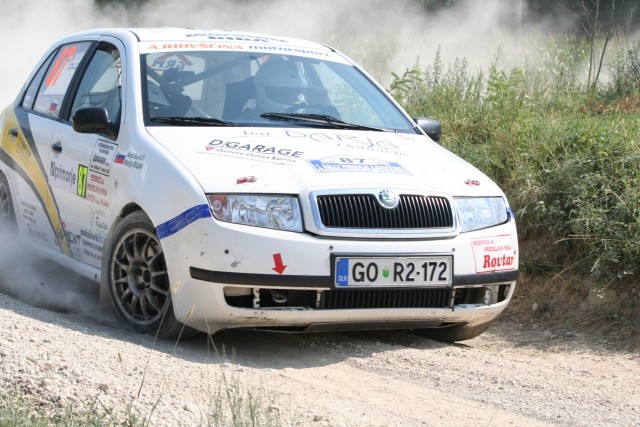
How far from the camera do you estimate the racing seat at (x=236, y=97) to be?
7121mm

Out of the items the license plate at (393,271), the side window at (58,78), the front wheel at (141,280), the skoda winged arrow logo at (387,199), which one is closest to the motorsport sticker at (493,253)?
the license plate at (393,271)

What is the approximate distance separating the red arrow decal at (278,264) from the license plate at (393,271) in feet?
0.91

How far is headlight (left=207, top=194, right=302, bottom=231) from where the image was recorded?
5969mm

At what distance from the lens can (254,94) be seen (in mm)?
7312

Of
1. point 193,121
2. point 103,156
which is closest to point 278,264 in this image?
point 193,121

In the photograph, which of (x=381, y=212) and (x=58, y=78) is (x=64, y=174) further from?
(x=381, y=212)

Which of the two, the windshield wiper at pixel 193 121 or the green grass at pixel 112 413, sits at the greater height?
the windshield wiper at pixel 193 121

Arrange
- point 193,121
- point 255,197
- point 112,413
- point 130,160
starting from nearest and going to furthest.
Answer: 1. point 112,413
2. point 255,197
3. point 130,160
4. point 193,121

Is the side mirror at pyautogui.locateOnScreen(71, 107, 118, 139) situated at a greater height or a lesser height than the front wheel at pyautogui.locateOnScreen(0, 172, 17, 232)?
greater

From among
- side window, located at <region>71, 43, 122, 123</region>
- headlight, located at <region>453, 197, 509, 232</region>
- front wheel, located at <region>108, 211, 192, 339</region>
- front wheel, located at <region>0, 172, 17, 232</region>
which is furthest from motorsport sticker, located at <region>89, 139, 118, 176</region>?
headlight, located at <region>453, 197, 509, 232</region>

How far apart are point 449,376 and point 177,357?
4.62 feet

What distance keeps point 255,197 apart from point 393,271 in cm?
81

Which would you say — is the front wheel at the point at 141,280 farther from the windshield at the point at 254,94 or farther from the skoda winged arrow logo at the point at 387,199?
the skoda winged arrow logo at the point at 387,199

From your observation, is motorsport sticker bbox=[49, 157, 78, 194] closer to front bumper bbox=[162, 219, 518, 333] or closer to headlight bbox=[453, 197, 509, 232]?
front bumper bbox=[162, 219, 518, 333]
